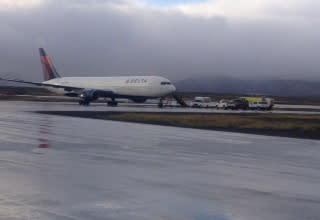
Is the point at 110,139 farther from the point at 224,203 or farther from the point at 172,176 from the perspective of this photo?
the point at 224,203

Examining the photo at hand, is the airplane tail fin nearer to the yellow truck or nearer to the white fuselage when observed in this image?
the white fuselage

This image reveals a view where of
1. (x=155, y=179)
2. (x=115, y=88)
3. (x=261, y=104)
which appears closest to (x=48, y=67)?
(x=115, y=88)

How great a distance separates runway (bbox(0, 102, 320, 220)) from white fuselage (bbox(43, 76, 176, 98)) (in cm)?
4331

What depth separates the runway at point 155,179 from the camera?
9.58m

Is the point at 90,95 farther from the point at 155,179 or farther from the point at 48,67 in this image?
the point at 155,179

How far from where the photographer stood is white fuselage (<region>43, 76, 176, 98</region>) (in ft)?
217

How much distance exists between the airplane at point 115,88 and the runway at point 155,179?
43513mm

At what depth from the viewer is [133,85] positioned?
6781 centimetres

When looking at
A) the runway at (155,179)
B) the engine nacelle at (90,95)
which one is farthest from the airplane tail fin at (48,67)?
the runway at (155,179)

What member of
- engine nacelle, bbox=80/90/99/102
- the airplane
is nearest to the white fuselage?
the airplane

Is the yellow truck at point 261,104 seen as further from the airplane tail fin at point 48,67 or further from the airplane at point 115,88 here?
the airplane tail fin at point 48,67

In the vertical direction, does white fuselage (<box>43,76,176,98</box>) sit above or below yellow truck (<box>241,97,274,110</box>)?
above

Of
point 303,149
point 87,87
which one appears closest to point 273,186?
point 303,149

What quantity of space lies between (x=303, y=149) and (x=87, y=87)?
186ft
